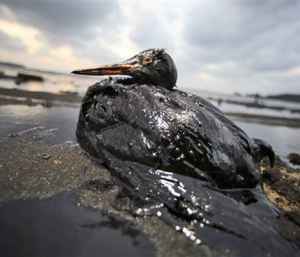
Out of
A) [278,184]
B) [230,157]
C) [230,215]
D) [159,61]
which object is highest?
[159,61]

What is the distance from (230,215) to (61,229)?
6.01 feet

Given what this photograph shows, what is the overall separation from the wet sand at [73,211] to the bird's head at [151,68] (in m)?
1.69

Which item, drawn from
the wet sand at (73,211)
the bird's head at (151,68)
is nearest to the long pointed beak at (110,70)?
the bird's head at (151,68)

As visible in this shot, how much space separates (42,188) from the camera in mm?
3898

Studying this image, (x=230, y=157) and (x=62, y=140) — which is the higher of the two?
(x=230, y=157)

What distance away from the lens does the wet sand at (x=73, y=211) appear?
2.85m

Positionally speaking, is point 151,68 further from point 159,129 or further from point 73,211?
point 73,211

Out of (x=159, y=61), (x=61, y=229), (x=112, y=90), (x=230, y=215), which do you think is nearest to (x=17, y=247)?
(x=61, y=229)

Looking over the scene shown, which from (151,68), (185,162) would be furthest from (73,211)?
(151,68)

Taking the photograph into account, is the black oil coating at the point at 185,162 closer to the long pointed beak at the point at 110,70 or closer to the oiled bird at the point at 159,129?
the oiled bird at the point at 159,129

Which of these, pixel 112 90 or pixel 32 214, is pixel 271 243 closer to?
pixel 32 214

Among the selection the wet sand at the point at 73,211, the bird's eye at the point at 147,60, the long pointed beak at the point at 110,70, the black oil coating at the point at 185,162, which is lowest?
the wet sand at the point at 73,211

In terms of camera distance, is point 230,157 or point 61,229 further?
point 230,157

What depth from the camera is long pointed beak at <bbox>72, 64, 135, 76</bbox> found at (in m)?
5.48
